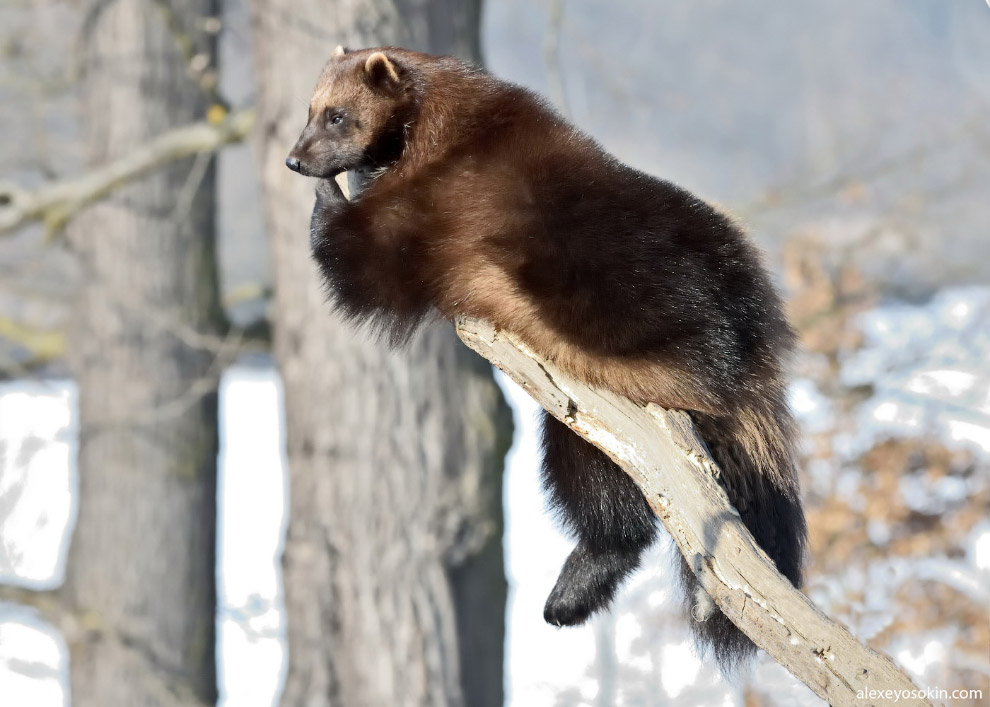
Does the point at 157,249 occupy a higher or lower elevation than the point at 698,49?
lower

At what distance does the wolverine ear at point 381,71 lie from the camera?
2.42 meters

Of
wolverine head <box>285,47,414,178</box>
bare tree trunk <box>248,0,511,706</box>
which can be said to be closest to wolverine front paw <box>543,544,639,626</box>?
wolverine head <box>285,47,414,178</box>

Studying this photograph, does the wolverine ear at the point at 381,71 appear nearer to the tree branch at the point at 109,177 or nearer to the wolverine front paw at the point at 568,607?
the wolverine front paw at the point at 568,607

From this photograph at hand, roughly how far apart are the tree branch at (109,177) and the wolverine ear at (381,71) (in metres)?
3.00

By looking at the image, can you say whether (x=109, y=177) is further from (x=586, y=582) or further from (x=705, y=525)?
(x=705, y=525)

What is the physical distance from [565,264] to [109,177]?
4.04m

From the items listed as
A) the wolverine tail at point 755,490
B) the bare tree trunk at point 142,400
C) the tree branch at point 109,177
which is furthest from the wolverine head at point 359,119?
the bare tree trunk at point 142,400

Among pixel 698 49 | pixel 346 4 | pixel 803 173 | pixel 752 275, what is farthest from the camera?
pixel 698 49

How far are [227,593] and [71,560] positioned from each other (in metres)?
2.46

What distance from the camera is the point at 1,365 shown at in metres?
6.20

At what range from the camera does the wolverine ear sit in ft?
7.95

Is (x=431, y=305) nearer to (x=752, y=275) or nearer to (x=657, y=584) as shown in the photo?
(x=752, y=275)

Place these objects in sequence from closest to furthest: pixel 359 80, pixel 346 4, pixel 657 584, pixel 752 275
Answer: pixel 752 275, pixel 359 80, pixel 346 4, pixel 657 584

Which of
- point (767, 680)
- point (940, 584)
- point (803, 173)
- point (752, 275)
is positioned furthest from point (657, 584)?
point (752, 275)
